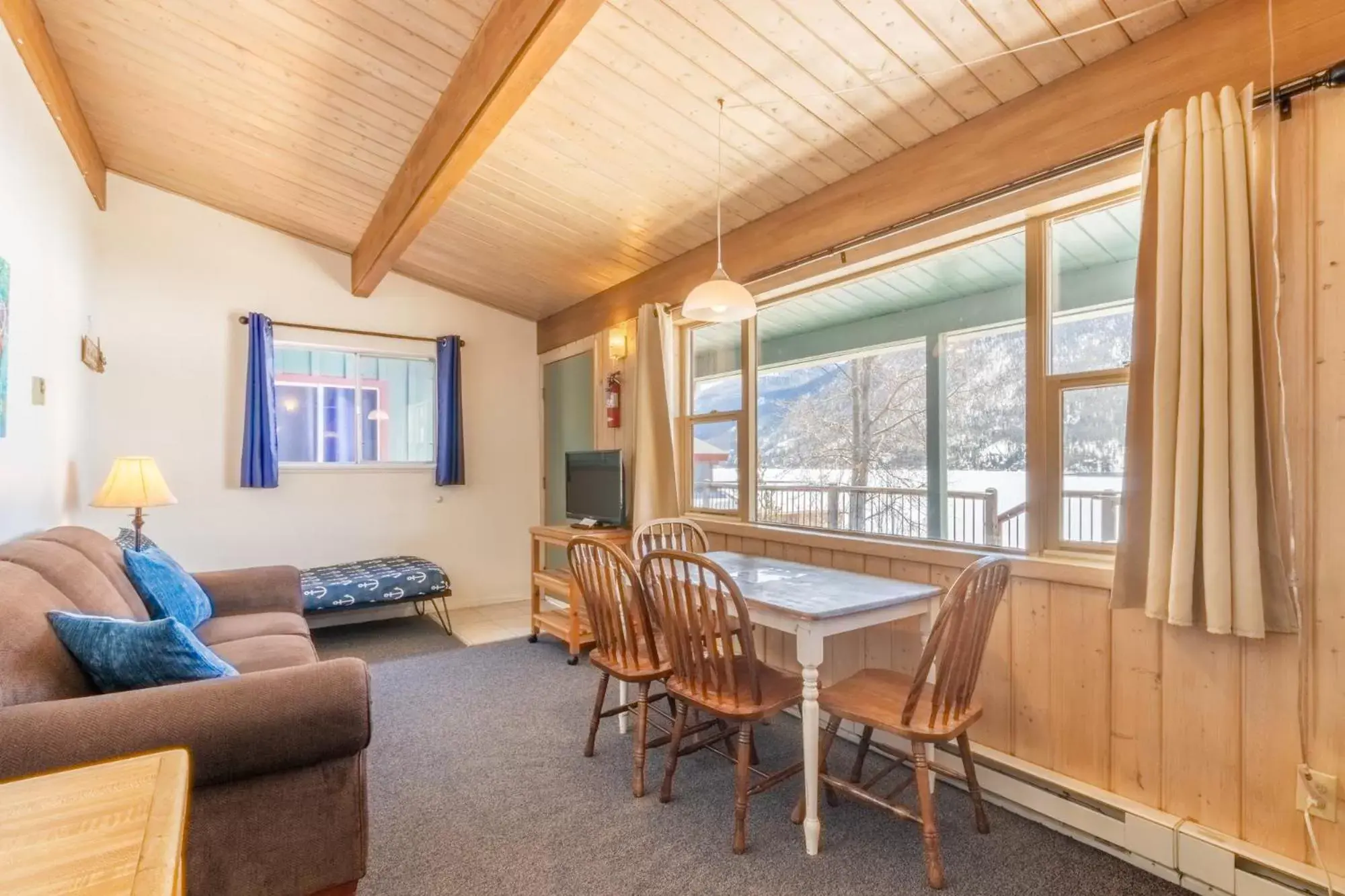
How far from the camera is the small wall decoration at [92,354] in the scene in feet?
11.8

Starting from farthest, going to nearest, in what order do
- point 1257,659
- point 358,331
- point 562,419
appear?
1. point 562,419
2. point 358,331
3. point 1257,659

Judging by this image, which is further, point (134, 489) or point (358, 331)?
point (358, 331)

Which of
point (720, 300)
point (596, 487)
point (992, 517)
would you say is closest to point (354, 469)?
point (596, 487)

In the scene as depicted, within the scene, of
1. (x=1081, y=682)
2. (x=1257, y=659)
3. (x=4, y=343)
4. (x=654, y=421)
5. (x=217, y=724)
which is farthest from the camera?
(x=654, y=421)

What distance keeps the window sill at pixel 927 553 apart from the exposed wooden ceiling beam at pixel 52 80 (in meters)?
3.56

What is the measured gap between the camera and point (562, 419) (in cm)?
553

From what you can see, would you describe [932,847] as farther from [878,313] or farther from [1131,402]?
[878,313]

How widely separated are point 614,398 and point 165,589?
267 cm

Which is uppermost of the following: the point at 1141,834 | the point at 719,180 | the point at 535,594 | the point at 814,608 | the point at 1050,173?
the point at 719,180

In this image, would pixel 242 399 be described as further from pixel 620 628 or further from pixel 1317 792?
pixel 1317 792

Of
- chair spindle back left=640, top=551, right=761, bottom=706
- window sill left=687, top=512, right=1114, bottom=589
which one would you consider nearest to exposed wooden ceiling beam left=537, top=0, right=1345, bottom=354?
window sill left=687, top=512, right=1114, bottom=589

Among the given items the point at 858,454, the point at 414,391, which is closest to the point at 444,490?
the point at 414,391

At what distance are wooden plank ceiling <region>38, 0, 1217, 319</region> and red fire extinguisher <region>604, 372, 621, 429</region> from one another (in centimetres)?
76

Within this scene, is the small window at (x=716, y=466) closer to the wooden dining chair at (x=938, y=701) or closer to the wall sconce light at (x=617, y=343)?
the wall sconce light at (x=617, y=343)
